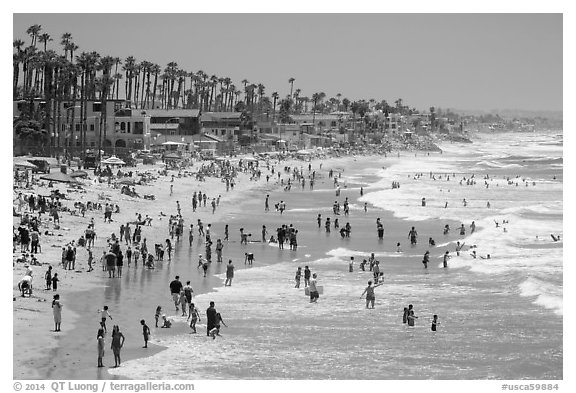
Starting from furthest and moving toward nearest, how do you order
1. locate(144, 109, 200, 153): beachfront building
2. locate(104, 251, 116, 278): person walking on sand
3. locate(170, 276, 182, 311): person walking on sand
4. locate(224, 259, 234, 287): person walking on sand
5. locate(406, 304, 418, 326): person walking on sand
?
locate(144, 109, 200, 153): beachfront building
locate(104, 251, 116, 278): person walking on sand
locate(224, 259, 234, 287): person walking on sand
locate(170, 276, 182, 311): person walking on sand
locate(406, 304, 418, 326): person walking on sand

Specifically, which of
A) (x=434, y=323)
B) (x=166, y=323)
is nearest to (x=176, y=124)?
(x=166, y=323)

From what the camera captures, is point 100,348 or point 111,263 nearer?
point 100,348

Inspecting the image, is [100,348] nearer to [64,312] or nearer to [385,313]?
[64,312]

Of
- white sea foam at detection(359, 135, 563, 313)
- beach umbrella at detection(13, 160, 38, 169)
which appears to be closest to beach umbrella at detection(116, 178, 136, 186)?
beach umbrella at detection(13, 160, 38, 169)

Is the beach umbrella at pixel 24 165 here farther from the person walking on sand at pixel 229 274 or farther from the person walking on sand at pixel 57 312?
the person walking on sand at pixel 57 312

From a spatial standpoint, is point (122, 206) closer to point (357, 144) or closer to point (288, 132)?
point (288, 132)

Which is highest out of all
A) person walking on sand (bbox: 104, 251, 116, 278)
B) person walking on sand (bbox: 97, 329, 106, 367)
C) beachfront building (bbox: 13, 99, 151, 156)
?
beachfront building (bbox: 13, 99, 151, 156)

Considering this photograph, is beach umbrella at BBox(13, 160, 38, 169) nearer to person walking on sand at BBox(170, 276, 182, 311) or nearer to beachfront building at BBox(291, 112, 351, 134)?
person walking on sand at BBox(170, 276, 182, 311)

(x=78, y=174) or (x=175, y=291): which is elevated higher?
(x=78, y=174)

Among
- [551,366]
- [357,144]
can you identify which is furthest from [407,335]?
[357,144]

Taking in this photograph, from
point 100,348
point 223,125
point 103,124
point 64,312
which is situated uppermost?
point 223,125
